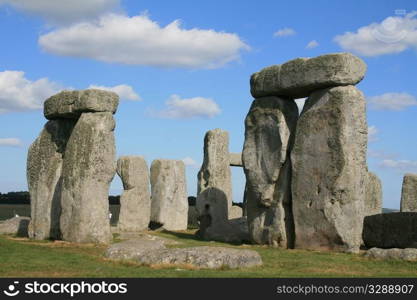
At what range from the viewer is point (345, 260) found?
13938 millimetres

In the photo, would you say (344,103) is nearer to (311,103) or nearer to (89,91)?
(311,103)

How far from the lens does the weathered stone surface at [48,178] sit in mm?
18500

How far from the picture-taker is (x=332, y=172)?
631 inches

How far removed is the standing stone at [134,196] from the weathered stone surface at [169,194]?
83 centimetres

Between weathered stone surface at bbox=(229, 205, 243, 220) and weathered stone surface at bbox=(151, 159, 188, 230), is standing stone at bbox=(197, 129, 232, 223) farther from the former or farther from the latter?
weathered stone surface at bbox=(229, 205, 243, 220)

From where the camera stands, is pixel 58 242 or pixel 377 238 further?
pixel 377 238

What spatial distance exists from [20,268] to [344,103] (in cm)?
866

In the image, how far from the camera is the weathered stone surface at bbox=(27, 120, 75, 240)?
1850 centimetres

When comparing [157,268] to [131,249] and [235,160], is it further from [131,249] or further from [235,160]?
[235,160]

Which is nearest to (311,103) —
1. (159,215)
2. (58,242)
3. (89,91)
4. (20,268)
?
(89,91)

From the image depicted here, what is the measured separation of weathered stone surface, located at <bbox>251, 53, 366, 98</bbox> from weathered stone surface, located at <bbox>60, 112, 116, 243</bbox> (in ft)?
14.6

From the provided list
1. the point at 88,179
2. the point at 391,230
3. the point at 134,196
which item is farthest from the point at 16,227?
the point at 391,230

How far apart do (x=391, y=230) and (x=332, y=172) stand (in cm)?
284

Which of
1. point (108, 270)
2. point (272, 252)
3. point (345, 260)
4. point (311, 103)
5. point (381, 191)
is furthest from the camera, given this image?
point (381, 191)
